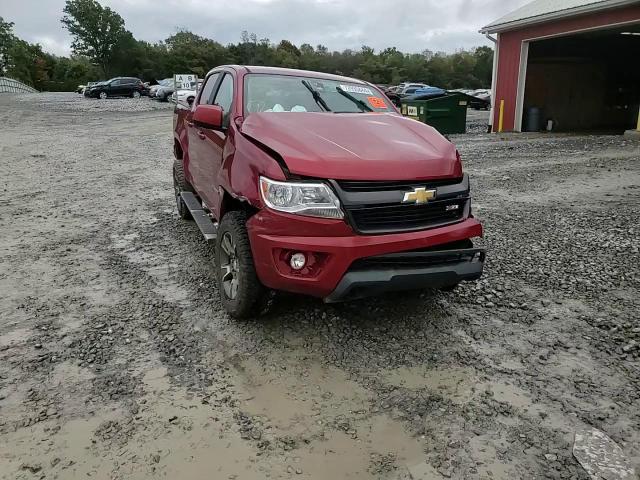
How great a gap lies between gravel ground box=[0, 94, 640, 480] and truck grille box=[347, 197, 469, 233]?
0.82 meters

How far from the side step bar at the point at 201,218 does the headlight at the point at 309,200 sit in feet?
3.67

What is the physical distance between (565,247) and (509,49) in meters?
14.0

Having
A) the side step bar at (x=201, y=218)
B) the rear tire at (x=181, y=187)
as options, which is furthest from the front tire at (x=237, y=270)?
the rear tire at (x=181, y=187)

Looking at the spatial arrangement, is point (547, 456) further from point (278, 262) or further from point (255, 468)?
point (278, 262)

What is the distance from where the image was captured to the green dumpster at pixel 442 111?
653 inches

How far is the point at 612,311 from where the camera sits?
3.94 metres

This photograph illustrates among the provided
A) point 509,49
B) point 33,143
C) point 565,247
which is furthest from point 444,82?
point 565,247

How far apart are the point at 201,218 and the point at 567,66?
19434 millimetres

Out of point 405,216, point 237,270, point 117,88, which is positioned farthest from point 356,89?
point 117,88

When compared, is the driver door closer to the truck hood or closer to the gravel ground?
the gravel ground

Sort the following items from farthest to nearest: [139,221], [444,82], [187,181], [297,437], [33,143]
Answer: [444,82] → [33,143] → [139,221] → [187,181] → [297,437]

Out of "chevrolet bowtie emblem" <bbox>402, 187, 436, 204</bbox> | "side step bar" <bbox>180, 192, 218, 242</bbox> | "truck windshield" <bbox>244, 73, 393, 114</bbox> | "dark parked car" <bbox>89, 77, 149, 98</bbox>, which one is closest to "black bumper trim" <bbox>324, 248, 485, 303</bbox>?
"chevrolet bowtie emblem" <bbox>402, 187, 436, 204</bbox>

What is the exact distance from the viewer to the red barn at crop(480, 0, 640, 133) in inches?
579

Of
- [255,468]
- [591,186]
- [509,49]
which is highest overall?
[509,49]
